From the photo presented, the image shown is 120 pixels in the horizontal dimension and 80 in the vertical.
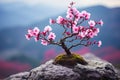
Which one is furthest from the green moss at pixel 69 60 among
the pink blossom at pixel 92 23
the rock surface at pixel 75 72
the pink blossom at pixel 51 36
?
the pink blossom at pixel 92 23

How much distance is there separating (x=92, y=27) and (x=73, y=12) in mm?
417

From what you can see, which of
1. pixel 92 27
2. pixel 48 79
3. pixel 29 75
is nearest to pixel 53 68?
pixel 48 79

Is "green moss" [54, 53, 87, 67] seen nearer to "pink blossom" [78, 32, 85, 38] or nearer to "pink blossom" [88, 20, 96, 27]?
"pink blossom" [78, 32, 85, 38]

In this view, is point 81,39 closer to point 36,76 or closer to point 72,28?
point 72,28

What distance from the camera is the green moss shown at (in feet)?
17.3

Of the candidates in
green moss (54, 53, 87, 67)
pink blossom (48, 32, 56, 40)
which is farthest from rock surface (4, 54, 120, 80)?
pink blossom (48, 32, 56, 40)

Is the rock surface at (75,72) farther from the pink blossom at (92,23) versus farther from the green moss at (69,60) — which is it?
the pink blossom at (92,23)

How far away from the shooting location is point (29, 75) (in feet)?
17.9

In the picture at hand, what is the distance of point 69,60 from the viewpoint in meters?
5.29

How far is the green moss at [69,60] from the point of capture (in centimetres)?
527

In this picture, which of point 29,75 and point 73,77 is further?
point 29,75

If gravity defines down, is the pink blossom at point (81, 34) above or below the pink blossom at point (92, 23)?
below

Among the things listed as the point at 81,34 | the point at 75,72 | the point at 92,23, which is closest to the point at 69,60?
the point at 75,72

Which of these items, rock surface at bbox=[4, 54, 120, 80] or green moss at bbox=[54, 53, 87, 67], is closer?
rock surface at bbox=[4, 54, 120, 80]
